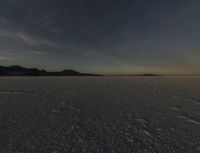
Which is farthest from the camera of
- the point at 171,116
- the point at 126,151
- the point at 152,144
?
the point at 171,116

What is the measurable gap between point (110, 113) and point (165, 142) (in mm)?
2543

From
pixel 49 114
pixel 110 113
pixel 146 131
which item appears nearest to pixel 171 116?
pixel 146 131

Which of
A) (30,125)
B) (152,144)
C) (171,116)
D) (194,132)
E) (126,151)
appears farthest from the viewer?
(171,116)

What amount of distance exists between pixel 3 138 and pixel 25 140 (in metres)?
0.57

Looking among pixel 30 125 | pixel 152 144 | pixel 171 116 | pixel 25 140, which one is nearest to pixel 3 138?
pixel 25 140

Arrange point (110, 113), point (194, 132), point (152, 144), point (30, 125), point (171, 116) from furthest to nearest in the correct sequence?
point (110, 113)
point (171, 116)
point (30, 125)
point (194, 132)
point (152, 144)

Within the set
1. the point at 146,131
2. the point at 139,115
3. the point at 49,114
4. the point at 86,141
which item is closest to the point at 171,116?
the point at 139,115

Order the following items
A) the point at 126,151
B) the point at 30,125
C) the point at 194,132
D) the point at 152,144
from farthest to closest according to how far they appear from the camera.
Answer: the point at 30,125 < the point at 194,132 < the point at 152,144 < the point at 126,151

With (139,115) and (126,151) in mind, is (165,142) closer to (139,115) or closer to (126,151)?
(126,151)

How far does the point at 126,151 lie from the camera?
2834 mm

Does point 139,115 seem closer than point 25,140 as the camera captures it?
No

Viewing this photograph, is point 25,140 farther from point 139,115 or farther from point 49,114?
point 139,115

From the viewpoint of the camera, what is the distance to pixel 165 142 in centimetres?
319

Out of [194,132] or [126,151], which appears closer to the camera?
[126,151]
